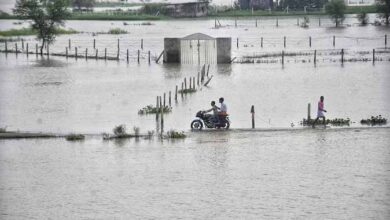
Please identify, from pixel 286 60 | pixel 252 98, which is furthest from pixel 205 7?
pixel 252 98

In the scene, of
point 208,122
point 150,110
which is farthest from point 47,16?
point 208,122

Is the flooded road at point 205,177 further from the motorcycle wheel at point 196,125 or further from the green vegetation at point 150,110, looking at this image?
the green vegetation at point 150,110

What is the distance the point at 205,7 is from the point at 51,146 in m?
136

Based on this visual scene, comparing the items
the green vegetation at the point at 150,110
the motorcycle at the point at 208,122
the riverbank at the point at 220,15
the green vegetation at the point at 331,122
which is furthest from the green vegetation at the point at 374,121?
the riverbank at the point at 220,15

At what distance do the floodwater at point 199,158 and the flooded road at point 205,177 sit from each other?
0.04m

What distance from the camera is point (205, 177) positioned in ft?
84.5

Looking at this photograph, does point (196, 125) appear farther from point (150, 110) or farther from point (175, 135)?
point (150, 110)

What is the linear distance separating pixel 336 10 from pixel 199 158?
9634 cm

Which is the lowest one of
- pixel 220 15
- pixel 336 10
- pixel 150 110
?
pixel 150 110

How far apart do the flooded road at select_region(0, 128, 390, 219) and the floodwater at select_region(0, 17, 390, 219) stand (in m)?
0.04

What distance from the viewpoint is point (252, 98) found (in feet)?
143

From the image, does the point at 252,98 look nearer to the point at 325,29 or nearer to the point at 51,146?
the point at 51,146

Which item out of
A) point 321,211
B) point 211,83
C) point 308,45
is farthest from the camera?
point 308,45

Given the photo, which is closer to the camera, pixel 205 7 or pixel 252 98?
pixel 252 98
